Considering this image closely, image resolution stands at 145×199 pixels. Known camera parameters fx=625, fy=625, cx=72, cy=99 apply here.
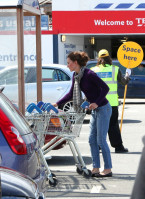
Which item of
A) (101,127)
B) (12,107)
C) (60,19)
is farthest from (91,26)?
(12,107)

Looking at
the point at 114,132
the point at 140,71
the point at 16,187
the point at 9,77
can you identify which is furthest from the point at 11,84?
the point at 140,71

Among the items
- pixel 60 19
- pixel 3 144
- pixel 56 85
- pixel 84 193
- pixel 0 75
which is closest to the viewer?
pixel 3 144

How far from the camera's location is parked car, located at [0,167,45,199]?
3807 mm

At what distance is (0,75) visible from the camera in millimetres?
10141

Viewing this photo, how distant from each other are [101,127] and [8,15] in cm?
Answer: 226

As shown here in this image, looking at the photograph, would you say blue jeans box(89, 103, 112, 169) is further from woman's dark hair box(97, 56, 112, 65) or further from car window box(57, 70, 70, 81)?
car window box(57, 70, 70, 81)

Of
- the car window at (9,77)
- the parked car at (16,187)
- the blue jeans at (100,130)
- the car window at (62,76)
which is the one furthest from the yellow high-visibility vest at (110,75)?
the parked car at (16,187)

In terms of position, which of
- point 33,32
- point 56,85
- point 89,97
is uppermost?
point 33,32

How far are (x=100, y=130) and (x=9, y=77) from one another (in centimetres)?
191

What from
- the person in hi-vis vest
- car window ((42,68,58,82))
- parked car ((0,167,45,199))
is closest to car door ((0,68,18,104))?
the person in hi-vis vest

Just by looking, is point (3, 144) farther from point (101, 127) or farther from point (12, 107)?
point (101, 127)

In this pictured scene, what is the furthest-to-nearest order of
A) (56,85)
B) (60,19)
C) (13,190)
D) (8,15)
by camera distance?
(60,19), (56,85), (8,15), (13,190)

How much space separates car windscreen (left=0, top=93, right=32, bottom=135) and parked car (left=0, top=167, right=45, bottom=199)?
149 cm

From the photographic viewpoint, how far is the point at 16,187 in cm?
387
